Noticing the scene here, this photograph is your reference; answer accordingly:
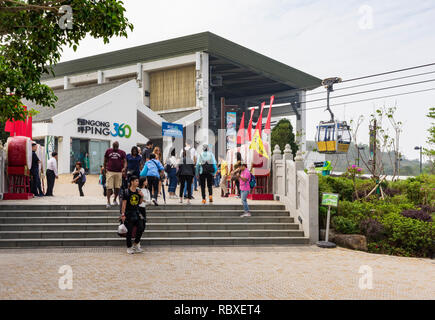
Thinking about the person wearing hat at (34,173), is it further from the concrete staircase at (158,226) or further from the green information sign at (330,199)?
the green information sign at (330,199)

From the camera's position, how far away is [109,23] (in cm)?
822

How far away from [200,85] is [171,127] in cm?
660

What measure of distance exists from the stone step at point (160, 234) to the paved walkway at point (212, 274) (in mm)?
881

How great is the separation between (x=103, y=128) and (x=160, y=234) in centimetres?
2270

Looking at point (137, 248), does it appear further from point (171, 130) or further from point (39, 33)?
point (171, 130)

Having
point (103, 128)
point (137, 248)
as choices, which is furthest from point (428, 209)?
point (103, 128)

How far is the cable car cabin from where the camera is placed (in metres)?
29.1

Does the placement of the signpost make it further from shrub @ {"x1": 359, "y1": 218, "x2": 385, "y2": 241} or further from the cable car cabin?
the cable car cabin

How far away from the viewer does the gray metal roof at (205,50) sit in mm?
39531

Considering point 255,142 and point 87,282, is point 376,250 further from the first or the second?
point 87,282

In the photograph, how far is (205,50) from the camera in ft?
128

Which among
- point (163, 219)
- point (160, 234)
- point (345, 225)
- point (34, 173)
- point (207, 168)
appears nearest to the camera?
point (160, 234)

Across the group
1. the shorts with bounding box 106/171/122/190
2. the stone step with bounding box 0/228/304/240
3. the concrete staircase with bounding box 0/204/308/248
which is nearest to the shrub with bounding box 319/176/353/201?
the concrete staircase with bounding box 0/204/308/248
